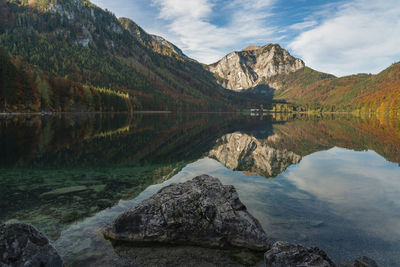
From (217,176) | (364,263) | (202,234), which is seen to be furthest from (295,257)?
(217,176)

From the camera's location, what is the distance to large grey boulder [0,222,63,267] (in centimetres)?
521

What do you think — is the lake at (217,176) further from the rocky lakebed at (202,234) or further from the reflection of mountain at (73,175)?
the rocky lakebed at (202,234)

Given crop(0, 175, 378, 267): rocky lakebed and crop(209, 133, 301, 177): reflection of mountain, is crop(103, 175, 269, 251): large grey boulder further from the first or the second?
crop(209, 133, 301, 177): reflection of mountain

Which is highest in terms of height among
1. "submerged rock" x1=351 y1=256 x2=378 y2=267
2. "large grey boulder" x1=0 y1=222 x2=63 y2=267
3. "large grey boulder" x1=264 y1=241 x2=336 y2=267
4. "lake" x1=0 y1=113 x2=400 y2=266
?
"large grey boulder" x1=0 y1=222 x2=63 y2=267

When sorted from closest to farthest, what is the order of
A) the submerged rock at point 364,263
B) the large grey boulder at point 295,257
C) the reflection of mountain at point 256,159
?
the large grey boulder at point 295,257 → the submerged rock at point 364,263 → the reflection of mountain at point 256,159

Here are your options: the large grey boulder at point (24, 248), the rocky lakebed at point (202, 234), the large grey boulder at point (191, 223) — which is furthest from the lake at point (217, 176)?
the large grey boulder at point (24, 248)

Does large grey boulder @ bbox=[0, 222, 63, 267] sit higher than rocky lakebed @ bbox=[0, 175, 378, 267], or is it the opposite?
large grey boulder @ bbox=[0, 222, 63, 267]

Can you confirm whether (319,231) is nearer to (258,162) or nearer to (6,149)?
(258,162)

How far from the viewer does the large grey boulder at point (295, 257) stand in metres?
6.06

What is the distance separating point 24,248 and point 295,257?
676 cm

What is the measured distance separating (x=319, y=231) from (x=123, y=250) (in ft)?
23.6

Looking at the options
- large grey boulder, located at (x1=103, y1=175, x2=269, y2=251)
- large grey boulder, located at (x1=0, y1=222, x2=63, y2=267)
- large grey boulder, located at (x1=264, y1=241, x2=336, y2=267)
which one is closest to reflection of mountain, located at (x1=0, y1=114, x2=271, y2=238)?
large grey boulder, located at (x1=103, y1=175, x2=269, y2=251)

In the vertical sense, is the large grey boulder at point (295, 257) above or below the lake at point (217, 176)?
above

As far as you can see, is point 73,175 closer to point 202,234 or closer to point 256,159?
point 202,234
